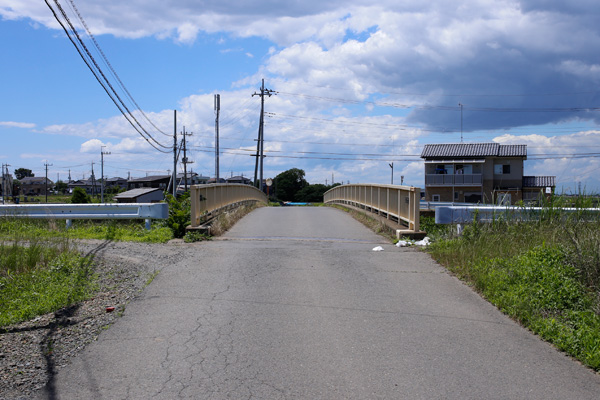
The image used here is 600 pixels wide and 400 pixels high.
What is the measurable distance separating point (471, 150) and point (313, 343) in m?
49.3

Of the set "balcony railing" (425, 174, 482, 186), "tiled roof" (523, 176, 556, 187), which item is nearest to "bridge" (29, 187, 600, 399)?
"balcony railing" (425, 174, 482, 186)

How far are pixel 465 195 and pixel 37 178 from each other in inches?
4926

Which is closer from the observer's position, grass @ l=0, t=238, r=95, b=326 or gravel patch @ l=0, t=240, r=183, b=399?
gravel patch @ l=0, t=240, r=183, b=399

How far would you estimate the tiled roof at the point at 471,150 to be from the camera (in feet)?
163

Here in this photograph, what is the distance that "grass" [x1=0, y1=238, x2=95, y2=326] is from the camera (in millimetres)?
7258

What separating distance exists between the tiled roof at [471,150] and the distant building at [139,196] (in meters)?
30.8

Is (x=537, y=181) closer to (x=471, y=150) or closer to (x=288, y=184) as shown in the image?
(x=471, y=150)

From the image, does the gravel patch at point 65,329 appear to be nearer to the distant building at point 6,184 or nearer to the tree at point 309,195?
the distant building at point 6,184

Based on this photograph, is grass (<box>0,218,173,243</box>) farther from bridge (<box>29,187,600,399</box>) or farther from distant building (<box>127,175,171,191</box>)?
distant building (<box>127,175,171,191</box>)

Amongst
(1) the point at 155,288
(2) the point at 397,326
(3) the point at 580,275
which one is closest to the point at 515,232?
(3) the point at 580,275

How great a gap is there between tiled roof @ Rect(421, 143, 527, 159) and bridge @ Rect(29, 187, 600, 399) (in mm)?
43555

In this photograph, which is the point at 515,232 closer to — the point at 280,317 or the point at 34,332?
the point at 280,317

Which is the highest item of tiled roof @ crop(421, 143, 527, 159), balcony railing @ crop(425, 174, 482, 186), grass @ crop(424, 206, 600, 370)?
tiled roof @ crop(421, 143, 527, 159)

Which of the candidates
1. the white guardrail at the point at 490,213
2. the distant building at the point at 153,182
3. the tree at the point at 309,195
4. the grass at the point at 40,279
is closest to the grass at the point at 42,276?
the grass at the point at 40,279
